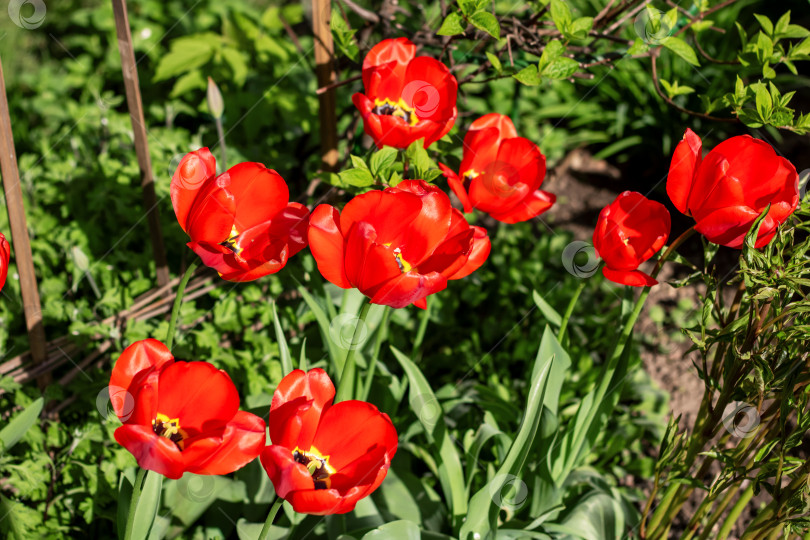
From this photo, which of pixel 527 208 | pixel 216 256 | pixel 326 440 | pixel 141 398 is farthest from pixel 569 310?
pixel 141 398

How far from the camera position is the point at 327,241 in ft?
3.39

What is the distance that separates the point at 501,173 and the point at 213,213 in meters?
0.52

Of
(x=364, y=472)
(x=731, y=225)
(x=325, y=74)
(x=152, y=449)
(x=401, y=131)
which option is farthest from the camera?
(x=325, y=74)

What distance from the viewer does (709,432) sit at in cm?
127

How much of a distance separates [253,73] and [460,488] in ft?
5.54

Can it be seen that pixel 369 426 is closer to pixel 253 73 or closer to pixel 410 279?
pixel 410 279

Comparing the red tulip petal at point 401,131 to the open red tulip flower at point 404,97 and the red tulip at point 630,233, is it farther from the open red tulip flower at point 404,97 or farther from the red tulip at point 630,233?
the red tulip at point 630,233

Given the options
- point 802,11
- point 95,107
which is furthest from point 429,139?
point 802,11

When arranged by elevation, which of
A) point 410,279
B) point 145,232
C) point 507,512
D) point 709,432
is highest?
point 410,279

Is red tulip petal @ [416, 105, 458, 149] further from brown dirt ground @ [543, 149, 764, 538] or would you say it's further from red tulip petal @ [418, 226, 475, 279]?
brown dirt ground @ [543, 149, 764, 538]

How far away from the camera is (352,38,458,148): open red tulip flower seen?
4.08 ft

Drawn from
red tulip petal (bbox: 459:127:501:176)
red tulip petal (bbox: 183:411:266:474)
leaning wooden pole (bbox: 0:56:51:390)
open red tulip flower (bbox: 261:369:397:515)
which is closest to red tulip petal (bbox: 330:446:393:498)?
open red tulip flower (bbox: 261:369:397:515)

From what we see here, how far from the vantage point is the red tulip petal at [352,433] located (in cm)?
98

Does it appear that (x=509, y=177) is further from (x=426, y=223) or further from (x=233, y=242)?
(x=233, y=242)
